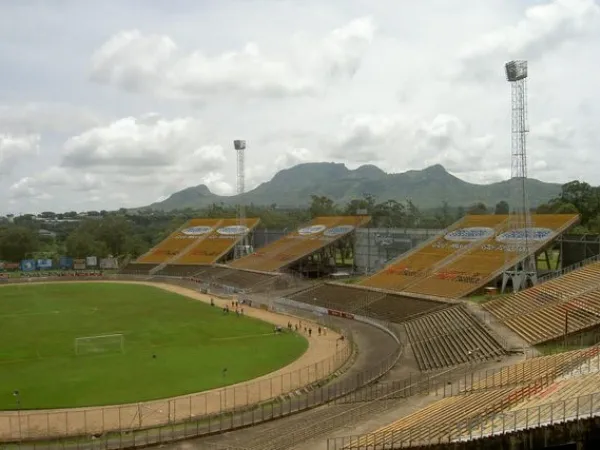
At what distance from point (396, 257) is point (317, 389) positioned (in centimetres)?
4108

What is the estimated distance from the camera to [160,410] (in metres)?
27.0

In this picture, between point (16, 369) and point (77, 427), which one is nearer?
point (77, 427)

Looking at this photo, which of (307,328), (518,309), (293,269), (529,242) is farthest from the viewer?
(293,269)

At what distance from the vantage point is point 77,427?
82.1 ft

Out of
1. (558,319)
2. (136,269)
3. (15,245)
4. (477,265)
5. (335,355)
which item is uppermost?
(15,245)

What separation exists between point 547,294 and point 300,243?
4564 centimetres

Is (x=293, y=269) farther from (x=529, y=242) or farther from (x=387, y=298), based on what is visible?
(x=529, y=242)

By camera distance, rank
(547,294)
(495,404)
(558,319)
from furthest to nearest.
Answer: (547,294)
(558,319)
(495,404)

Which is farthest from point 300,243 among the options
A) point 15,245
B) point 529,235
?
point 15,245

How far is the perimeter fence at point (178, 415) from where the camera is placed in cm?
2394

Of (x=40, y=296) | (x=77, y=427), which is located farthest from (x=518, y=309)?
(x=40, y=296)

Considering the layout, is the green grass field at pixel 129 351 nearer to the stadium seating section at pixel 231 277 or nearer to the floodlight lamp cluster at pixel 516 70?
the stadium seating section at pixel 231 277

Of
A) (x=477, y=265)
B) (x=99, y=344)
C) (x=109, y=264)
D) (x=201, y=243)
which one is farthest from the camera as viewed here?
(x=109, y=264)

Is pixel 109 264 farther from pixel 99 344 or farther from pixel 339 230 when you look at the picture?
pixel 99 344
